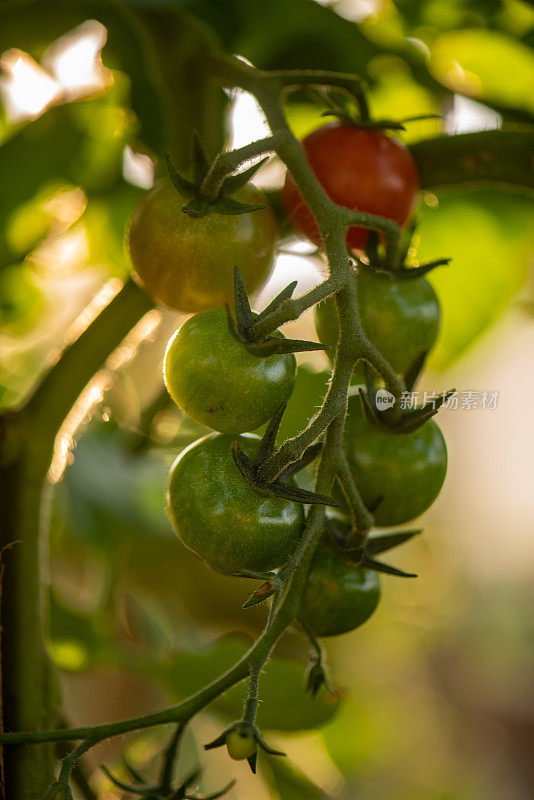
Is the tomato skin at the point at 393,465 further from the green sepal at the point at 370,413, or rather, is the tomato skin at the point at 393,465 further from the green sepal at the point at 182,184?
the green sepal at the point at 182,184

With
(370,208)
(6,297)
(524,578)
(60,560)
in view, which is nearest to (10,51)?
(6,297)

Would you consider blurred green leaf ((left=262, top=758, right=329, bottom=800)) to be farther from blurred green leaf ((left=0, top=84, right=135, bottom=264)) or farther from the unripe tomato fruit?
blurred green leaf ((left=0, top=84, right=135, bottom=264))

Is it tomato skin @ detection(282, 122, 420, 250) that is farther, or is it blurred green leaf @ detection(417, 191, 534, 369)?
blurred green leaf @ detection(417, 191, 534, 369)

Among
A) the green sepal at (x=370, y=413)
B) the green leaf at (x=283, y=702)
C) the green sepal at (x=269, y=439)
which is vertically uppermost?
the green sepal at (x=269, y=439)

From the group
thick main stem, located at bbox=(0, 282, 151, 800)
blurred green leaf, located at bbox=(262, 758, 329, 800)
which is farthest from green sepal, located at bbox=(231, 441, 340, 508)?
blurred green leaf, located at bbox=(262, 758, 329, 800)

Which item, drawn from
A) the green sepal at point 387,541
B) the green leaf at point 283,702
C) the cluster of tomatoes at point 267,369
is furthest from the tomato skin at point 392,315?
the green leaf at point 283,702
